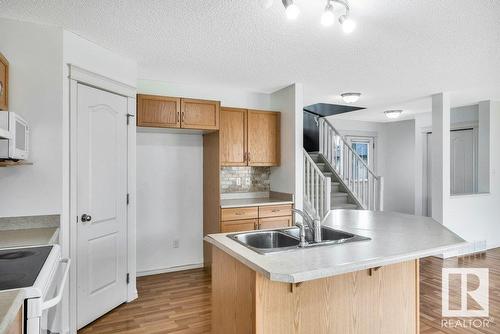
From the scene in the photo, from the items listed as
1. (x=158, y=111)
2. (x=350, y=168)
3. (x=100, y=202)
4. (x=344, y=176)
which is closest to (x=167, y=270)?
(x=100, y=202)

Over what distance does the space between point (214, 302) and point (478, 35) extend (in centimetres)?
303

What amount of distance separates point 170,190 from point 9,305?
3.18 metres

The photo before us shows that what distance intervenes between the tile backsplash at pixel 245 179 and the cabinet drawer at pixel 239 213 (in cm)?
64

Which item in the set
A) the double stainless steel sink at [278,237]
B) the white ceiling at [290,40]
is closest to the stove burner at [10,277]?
the double stainless steel sink at [278,237]

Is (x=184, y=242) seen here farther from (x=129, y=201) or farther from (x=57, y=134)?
(x=57, y=134)

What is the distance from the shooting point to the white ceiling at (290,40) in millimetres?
2275

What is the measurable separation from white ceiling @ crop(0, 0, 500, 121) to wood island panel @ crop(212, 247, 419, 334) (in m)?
1.75

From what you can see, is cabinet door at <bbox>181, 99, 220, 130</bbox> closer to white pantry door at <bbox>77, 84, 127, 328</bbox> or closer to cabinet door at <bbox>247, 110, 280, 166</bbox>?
cabinet door at <bbox>247, 110, 280, 166</bbox>

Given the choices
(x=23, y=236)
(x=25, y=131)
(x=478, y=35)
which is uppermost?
(x=478, y=35)

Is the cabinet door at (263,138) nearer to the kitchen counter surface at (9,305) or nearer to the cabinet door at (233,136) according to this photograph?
the cabinet door at (233,136)

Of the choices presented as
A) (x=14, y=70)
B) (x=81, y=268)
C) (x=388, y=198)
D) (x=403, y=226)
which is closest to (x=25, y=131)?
(x=14, y=70)

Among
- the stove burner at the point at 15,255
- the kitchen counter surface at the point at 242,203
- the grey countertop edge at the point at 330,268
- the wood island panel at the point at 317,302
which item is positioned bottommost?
the wood island panel at the point at 317,302

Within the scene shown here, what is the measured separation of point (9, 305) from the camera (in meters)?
1.15

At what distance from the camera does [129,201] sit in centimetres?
334
